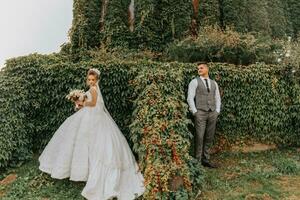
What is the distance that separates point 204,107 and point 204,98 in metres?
0.20

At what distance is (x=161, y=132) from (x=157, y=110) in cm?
50

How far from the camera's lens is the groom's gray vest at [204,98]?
10008 mm

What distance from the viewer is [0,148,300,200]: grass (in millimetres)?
8727

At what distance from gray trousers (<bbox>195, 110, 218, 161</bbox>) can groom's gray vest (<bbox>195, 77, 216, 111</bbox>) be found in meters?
0.11

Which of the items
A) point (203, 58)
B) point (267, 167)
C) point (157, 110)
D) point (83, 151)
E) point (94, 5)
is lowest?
point (267, 167)

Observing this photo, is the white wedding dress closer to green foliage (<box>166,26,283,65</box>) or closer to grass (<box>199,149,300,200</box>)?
grass (<box>199,149,300,200</box>)

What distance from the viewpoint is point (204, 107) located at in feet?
32.8

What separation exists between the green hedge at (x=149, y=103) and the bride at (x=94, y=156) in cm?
37

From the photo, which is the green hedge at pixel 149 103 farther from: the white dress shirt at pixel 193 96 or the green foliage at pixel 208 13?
the green foliage at pixel 208 13

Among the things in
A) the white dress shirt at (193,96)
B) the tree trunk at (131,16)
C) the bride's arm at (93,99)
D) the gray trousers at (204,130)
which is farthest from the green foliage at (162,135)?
the tree trunk at (131,16)

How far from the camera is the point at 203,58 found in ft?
41.4

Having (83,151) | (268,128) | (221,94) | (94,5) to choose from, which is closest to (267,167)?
(268,128)

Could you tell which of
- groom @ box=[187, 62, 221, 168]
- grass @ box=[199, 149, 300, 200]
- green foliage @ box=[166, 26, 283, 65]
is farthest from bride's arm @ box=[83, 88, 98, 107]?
green foliage @ box=[166, 26, 283, 65]

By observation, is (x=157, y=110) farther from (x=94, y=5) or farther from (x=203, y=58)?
(x=94, y=5)
